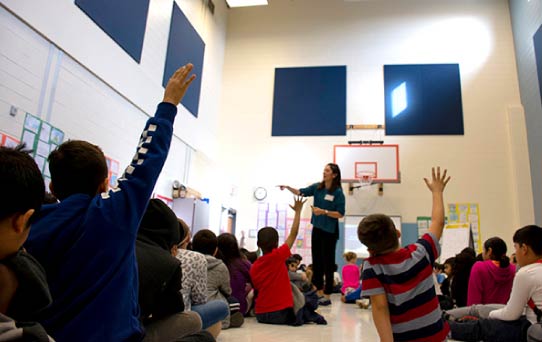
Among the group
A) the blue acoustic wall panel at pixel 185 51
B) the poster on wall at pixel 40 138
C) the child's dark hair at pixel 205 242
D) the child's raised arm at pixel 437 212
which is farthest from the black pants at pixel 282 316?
the blue acoustic wall panel at pixel 185 51

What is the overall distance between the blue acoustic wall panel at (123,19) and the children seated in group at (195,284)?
3.41 metres

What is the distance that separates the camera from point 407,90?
834 cm

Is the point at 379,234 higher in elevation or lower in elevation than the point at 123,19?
lower

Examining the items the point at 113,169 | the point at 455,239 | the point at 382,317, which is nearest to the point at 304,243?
the point at 455,239

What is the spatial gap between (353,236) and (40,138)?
5719 mm

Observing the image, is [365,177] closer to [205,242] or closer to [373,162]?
[373,162]

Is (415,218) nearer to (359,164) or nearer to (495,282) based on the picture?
(359,164)

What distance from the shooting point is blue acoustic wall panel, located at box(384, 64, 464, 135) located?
8141 millimetres

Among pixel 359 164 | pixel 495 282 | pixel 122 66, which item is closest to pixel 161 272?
pixel 495 282

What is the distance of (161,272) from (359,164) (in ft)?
21.3

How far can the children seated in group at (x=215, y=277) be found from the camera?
2881 mm

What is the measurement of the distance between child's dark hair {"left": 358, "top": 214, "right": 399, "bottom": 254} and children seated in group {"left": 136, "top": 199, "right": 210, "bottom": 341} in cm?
78

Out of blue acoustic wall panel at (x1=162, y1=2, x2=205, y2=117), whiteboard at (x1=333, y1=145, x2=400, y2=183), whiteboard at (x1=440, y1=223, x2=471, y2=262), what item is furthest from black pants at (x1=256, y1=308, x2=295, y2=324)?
whiteboard at (x1=333, y1=145, x2=400, y2=183)

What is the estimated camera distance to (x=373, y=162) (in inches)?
303
